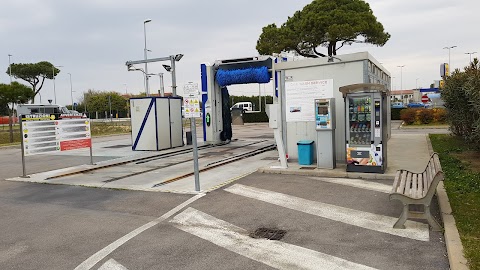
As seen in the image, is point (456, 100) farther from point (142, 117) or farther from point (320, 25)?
point (320, 25)

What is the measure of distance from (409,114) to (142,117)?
21.1 metres

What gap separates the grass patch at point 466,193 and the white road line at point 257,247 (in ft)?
4.74

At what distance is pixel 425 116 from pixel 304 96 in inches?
838

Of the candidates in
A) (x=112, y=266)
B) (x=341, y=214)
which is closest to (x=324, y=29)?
(x=341, y=214)

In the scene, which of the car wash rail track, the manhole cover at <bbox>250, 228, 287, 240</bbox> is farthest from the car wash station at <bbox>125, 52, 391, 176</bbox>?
the manhole cover at <bbox>250, 228, 287, 240</bbox>

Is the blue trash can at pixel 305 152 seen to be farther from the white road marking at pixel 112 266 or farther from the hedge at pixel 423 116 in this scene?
the hedge at pixel 423 116

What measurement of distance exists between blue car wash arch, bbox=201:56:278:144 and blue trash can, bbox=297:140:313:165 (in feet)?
18.7

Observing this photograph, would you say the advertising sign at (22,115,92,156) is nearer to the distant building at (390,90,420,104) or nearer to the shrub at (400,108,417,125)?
the shrub at (400,108,417,125)

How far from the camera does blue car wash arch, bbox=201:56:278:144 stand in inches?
634

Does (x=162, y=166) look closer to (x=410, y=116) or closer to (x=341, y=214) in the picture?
(x=341, y=214)

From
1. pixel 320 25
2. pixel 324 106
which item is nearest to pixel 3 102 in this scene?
pixel 320 25

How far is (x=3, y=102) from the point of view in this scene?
31.3 metres

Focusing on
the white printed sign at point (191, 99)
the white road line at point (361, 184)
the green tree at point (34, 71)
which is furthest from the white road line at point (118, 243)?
the green tree at point (34, 71)

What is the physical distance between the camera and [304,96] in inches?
416
